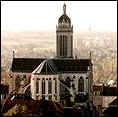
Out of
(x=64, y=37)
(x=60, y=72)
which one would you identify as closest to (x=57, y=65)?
(x=60, y=72)

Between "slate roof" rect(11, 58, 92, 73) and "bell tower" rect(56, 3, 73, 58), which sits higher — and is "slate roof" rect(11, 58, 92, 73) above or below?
below

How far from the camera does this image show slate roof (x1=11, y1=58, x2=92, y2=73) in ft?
219

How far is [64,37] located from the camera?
70.9 meters

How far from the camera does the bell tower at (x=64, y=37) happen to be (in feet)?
233

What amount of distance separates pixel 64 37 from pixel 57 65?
5.44m

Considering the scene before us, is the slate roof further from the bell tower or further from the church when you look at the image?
the bell tower

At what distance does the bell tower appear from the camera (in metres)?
70.9

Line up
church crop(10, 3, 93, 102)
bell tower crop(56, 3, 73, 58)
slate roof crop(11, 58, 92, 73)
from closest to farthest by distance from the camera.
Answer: church crop(10, 3, 93, 102) → slate roof crop(11, 58, 92, 73) → bell tower crop(56, 3, 73, 58)

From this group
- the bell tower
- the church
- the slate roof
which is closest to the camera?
the church

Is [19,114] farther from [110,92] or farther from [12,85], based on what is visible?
[110,92]

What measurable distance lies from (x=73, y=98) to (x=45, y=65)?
5783 millimetres

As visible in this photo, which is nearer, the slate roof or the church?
the church

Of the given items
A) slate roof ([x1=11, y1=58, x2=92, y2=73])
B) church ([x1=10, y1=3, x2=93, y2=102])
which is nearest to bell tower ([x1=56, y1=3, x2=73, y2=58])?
church ([x1=10, y1=3, x2=93, y2=102])

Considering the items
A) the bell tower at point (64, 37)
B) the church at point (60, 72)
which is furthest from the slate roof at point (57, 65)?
the bell tower at point (64, 37)
